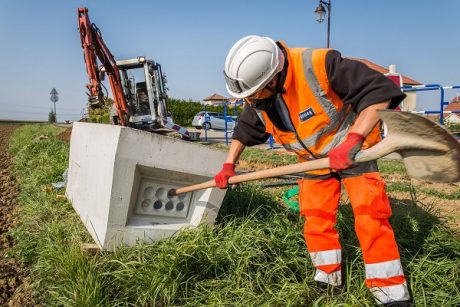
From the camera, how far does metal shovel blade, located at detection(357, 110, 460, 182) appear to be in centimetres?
212

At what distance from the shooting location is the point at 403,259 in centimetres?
291

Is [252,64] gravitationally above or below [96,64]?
below

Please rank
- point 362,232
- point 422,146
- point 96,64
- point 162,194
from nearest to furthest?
point 422,146 < point 362,232 < point 162,194 < point 96,64

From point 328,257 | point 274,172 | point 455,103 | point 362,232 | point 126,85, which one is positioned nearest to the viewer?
point 362,232

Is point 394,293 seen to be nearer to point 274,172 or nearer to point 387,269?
point 387,269

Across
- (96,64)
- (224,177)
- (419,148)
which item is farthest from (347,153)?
(96,64)

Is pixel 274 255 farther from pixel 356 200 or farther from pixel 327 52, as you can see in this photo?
pixel 327 52

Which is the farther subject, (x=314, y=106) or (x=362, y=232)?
(x=314, y=106)

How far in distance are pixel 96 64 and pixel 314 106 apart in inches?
440

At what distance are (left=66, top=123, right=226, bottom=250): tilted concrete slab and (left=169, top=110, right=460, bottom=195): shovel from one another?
1078mm

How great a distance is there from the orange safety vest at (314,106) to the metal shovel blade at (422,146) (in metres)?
0.27

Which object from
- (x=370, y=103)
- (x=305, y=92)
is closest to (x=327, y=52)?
(x=305, y=92)

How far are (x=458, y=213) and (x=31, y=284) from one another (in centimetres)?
436

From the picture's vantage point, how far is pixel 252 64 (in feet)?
8.38
